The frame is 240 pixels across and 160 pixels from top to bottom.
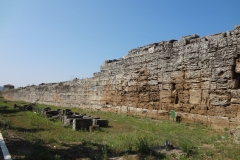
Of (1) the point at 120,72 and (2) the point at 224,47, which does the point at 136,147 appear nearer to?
(2) the point at 224,47

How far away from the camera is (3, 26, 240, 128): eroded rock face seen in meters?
8.86

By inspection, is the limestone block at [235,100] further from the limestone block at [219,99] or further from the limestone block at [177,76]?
the limestone block at [177,76]

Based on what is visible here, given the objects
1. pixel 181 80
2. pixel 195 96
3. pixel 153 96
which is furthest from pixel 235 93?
pixel 153 96

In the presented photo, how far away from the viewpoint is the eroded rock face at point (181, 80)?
29.1 feet

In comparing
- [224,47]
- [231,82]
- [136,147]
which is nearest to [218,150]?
[136,147]

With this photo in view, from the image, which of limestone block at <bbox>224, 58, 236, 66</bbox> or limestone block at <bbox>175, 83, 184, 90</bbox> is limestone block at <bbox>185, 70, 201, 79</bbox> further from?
limestone block at <bbox>224, 58, 236, 66</bbox>

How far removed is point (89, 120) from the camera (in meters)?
9.72

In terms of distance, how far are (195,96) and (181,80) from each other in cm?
116

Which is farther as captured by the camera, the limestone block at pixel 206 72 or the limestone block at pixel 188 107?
the limestone block at pixel 188 107

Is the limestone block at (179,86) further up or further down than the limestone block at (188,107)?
further up

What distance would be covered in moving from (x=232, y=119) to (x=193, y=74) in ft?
8.91

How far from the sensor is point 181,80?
10930 mm

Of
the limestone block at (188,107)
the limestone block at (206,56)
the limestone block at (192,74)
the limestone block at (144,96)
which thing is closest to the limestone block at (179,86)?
the limestone block at (192,74)

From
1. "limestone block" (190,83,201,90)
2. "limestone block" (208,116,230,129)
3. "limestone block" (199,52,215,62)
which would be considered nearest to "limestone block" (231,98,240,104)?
"limestone block" (208,116,230,129)
